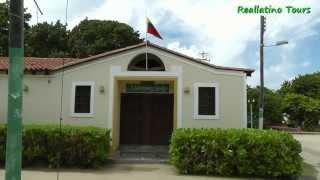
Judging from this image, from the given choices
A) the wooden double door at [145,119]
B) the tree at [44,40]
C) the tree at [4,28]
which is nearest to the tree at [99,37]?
the tree at [44,40]

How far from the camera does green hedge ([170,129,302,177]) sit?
51.5 ft

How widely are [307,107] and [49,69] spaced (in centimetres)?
4698

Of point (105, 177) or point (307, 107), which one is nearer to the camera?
point (105, 177)

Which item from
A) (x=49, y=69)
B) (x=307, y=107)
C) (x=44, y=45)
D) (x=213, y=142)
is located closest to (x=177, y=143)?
(x=213, y=142)

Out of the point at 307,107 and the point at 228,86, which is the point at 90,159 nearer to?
the point at 228,86

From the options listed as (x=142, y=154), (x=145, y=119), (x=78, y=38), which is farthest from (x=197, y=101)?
(x=78, y=38)

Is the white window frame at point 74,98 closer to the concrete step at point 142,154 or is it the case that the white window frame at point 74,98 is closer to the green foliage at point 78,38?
the concrete step at point 142,154

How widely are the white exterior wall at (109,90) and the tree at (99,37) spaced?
2418cm

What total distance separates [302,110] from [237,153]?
4894 centimetres

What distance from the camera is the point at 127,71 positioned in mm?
19531

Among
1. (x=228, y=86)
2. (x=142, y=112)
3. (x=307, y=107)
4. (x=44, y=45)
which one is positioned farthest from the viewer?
(x=307, y=107)

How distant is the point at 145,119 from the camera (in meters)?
21.0

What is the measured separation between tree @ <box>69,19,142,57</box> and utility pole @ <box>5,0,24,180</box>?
119 ft

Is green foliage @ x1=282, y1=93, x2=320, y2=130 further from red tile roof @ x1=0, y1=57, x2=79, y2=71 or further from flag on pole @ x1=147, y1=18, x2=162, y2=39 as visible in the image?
flag on pole @ x1=147, y1=18, x2=162, y2=39
